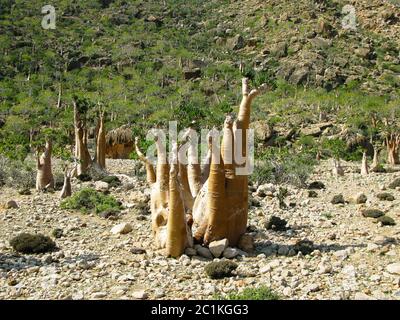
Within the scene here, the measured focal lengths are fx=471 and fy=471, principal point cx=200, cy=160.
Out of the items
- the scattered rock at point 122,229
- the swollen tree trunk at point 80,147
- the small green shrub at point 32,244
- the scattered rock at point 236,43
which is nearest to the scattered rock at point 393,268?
the scattered rock at point 122,229

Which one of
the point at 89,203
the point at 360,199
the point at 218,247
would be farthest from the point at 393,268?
the point at 89,203

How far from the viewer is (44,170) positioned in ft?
71.1

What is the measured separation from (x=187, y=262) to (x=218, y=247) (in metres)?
0.92

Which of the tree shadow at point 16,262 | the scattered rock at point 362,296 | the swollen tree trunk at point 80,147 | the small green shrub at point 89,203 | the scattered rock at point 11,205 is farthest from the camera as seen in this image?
the swollen tree trunk at point 80,147

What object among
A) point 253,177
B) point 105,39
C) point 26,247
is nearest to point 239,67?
point 105,39

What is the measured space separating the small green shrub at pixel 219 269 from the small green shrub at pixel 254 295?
1016 millimetres

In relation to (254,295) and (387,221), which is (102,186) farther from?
Result: (254,295)

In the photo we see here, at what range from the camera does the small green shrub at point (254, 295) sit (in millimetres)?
8125

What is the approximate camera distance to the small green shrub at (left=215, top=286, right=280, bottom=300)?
320 inches

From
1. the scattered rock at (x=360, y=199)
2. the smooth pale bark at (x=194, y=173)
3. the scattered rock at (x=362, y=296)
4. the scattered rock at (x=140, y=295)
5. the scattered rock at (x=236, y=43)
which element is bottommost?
the scattered rock at (x=140, y=295)

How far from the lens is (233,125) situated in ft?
36.4

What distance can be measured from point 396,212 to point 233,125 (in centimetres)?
869

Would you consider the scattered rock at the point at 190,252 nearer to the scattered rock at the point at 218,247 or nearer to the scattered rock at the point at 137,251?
the scattered rock at the point at 218,247
